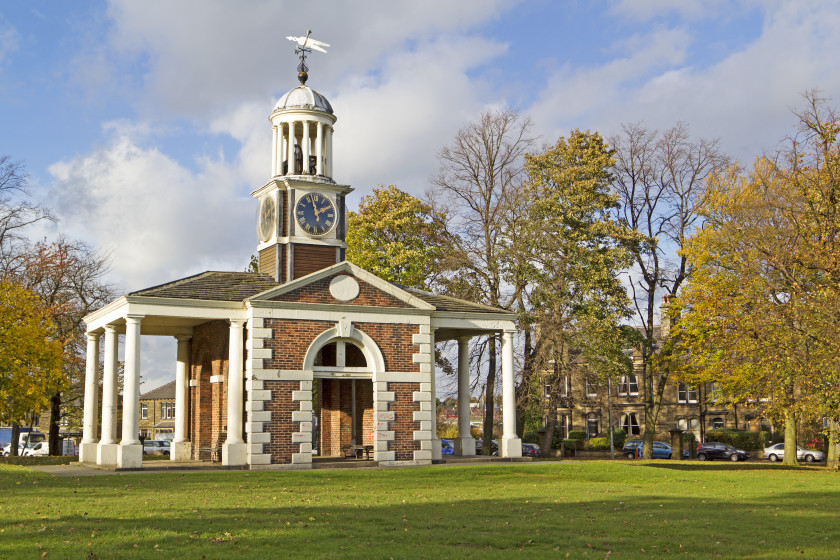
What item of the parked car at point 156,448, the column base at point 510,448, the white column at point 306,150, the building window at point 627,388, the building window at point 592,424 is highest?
the white column at point 306,150

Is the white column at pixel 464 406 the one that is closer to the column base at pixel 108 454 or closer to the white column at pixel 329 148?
the white column at pixel 329 148

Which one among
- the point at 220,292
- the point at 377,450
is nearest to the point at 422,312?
the point at 377,450

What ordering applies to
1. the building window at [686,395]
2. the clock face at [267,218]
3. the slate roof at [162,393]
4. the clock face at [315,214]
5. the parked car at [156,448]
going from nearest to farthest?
the clock face at [315,214] → the clock face at [267,218] → the parked car at [156,448] → the building window at [686,395] → the slate roof at [162,393]

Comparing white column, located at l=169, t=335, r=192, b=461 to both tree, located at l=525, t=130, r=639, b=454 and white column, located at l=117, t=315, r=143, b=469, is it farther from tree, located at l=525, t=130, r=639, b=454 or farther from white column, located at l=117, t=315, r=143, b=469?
tree, located at l=525, t=130, r=639, b=454

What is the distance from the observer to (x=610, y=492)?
2055cm

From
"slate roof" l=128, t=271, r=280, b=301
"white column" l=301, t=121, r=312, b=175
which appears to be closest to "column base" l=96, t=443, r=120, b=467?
"slate roof" l=128, t=271, r=280, b=301

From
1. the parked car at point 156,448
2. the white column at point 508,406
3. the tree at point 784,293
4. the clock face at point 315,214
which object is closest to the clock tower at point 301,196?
the clock face at point 315,214

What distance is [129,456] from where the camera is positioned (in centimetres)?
2598

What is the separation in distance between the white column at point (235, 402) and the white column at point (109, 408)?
11.2 ft

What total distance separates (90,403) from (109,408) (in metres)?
3.53

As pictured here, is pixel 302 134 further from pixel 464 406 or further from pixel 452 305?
pixel 464 406

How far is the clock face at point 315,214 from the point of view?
31.7 meters

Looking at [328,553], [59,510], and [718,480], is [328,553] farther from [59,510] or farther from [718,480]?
[718,480]

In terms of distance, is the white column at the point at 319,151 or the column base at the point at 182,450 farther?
the white column at the point at 319,151
